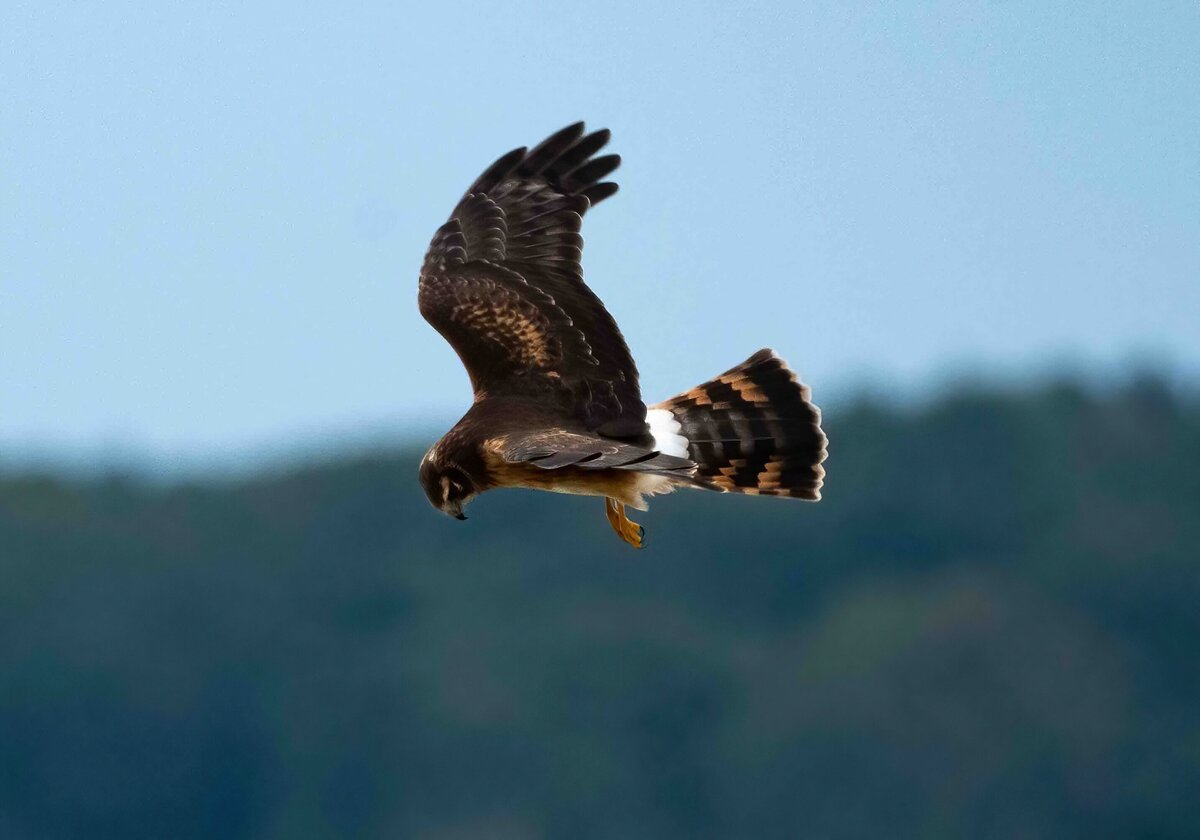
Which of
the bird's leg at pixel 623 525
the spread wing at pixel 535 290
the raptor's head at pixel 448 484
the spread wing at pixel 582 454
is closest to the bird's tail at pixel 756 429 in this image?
the bird's leg at pixel 623 525

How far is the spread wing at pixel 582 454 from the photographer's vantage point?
11.0 m

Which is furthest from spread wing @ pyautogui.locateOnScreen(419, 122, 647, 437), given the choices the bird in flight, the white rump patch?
the white rump patch

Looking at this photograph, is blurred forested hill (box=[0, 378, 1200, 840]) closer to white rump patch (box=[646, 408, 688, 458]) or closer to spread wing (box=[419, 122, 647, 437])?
spread wing (box=[419, 122, 647, 437])

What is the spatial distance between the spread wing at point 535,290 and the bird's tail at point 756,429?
0.54m

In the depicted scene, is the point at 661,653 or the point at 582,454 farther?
the point at 661,653

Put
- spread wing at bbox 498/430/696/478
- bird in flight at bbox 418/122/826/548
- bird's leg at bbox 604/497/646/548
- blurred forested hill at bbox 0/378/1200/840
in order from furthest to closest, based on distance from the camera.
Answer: blurred forested hill at bbox 0/378/1200/840
bird's leg at bbox 604/497/646/548
bird in flight at bbox 418/122/826/548
spread wing at bbox 498/430/696/478

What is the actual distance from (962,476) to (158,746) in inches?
1297

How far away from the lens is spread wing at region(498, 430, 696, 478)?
1102 centimetres

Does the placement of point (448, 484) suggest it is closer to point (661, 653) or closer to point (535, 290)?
point (535, 290)

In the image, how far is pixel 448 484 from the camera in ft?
40.8

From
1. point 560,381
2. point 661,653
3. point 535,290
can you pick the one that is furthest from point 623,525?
point 661,653

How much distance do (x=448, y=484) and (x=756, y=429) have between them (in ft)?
5.90

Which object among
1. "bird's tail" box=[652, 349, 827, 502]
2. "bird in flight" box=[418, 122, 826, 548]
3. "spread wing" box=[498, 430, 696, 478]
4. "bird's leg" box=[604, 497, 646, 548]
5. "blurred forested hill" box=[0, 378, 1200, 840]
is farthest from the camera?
"blurred forested hill" box=[0, 378, 1200, 840]

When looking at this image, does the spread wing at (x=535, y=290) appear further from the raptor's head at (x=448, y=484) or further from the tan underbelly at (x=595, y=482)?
the raptor's head at (x=448, y=484)
